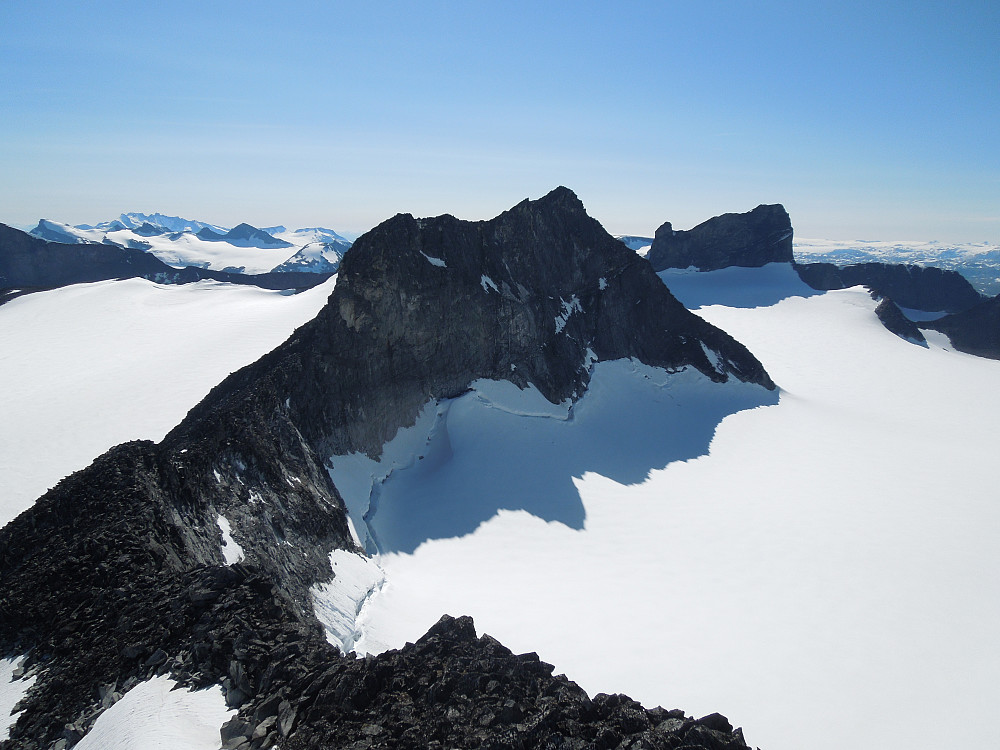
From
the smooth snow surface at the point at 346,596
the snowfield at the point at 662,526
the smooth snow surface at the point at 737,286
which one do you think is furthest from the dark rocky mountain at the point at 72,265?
the smooth snow surface at the point at 346,596

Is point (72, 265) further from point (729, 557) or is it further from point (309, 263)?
point (729, 557)

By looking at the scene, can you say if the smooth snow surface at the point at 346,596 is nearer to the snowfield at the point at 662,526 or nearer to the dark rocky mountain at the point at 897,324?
the snowfield at the point at 662,526

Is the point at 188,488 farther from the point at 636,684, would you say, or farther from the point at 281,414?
the point at 636,684

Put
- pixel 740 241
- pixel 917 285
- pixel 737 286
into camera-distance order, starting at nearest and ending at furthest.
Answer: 1. pixel 737 286
2. pixel 740 241
3. pixel 917 285

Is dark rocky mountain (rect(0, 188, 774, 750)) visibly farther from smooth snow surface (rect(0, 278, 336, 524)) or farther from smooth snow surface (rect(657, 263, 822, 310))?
smooth snow surface (rect(657, 263, 822, 310))

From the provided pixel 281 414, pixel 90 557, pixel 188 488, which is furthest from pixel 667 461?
pixel 90 557

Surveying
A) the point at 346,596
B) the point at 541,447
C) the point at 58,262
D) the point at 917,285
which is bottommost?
the point at 541,447

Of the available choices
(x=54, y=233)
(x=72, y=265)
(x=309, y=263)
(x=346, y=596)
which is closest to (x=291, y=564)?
(x=346, y=596)
